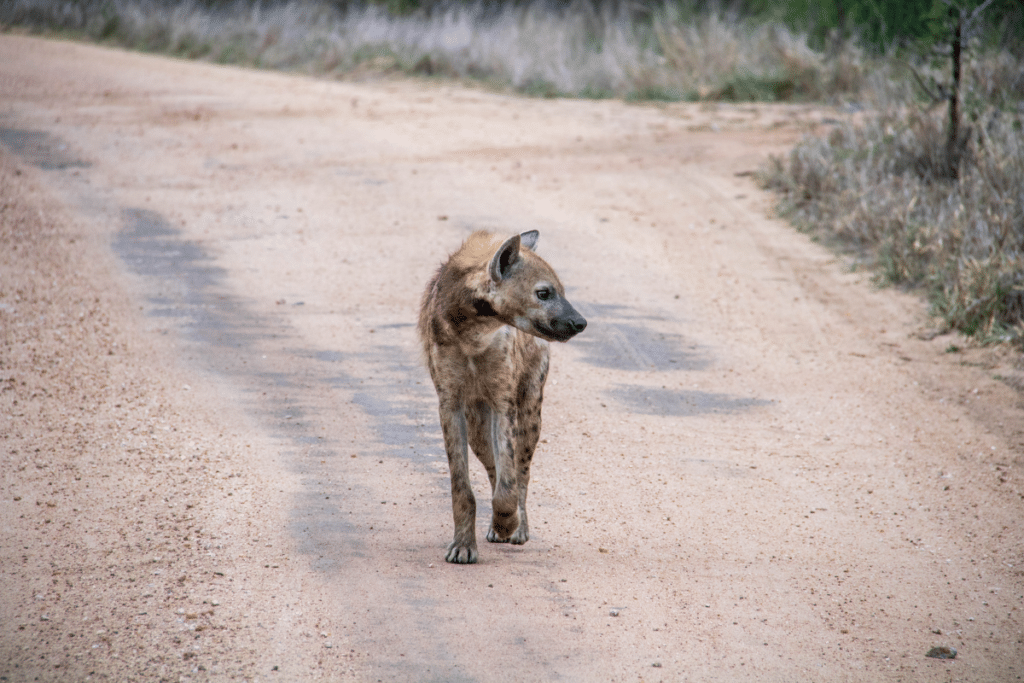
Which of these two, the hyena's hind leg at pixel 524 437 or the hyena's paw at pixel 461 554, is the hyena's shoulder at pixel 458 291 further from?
the hyena's paw at pixel 461 554

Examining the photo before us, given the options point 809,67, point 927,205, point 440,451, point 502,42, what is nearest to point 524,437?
point 440,451

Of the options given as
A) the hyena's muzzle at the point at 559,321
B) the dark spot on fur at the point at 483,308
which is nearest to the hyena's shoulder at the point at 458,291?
the dark spot on fur at the point at 483,308

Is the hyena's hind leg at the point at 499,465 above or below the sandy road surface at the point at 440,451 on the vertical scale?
above

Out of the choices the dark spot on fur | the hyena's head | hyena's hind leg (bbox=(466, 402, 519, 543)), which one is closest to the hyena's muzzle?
the hyena's head

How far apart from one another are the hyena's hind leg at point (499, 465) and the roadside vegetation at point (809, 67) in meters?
4.21

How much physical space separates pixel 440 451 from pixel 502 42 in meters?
13.3

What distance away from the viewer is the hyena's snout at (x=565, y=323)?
3.56 m

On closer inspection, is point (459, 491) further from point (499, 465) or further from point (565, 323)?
point (565, 323)

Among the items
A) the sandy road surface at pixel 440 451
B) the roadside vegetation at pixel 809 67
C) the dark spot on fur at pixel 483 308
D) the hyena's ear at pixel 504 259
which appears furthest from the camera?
the roadside vegetation at pixel 809 67

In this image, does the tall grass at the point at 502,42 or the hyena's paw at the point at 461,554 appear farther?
the tall grass at the point at 502,42

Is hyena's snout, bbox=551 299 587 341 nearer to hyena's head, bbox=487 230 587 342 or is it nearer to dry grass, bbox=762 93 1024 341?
hyena's head, bbox=487 230 587 342

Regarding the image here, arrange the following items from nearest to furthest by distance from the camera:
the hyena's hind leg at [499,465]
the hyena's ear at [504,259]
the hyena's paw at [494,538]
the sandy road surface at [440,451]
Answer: the sandy road surface at [440,451] < the hyena's ear at [504,259] < the hyena's hind leg at [499,465] < the hyena's paw at [494,538]

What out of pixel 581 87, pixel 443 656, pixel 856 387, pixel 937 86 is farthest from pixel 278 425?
pixel 581 87

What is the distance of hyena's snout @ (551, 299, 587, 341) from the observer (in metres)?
3.56
